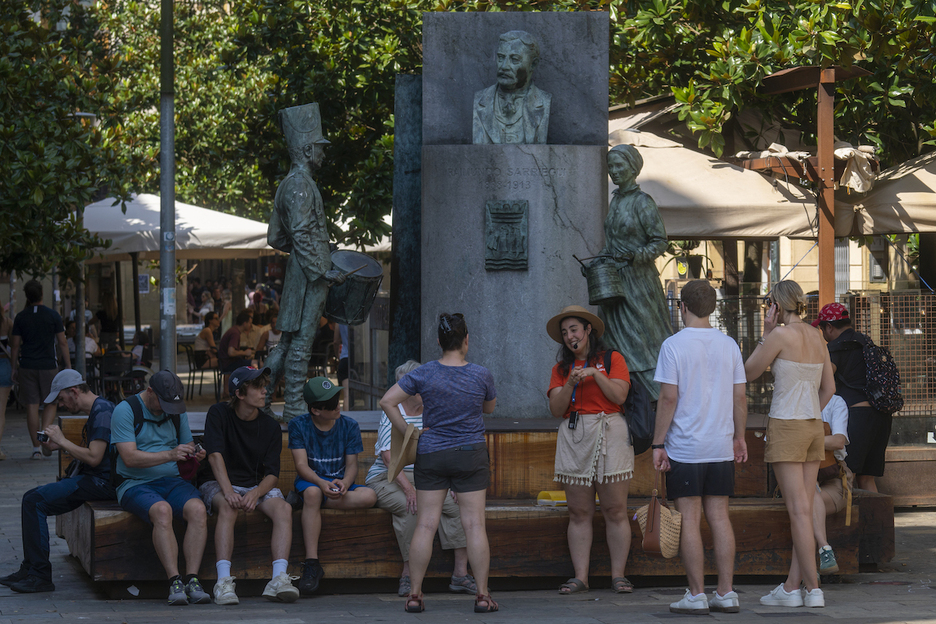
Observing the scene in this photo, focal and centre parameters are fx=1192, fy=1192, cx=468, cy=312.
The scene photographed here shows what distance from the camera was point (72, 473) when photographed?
24.4 ft

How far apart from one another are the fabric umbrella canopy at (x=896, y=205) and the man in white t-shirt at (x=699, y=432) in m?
5.58

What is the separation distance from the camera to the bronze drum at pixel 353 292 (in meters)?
8.37

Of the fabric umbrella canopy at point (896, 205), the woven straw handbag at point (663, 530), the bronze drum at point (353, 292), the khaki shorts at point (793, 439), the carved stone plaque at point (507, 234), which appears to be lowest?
the woven straw handbag at point (663, 530)

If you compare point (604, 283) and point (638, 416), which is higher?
point (604, 283)

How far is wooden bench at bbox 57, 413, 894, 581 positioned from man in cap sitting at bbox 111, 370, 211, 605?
0.56 ft

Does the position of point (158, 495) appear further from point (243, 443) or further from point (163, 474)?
point (243, 443)

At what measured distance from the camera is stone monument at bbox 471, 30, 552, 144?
348 inches

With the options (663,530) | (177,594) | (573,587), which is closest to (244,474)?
(177,594)

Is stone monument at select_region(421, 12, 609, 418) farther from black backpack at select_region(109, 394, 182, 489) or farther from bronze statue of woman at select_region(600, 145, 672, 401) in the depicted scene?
black backpack at select_region(109, 394, 182, 489)

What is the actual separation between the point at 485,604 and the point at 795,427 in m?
1.95

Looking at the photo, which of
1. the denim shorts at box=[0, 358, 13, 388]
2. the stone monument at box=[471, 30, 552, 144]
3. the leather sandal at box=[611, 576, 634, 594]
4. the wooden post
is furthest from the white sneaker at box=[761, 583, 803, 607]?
the denim shorts at box=[0, 358, 13, 388]

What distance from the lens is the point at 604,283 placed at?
802 cm

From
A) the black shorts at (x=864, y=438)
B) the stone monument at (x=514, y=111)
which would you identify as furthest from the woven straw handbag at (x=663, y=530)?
the stone monument at (x=514, y=111)

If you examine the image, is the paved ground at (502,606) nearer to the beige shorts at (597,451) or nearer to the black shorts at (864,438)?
the beige shorts at (597,451)
